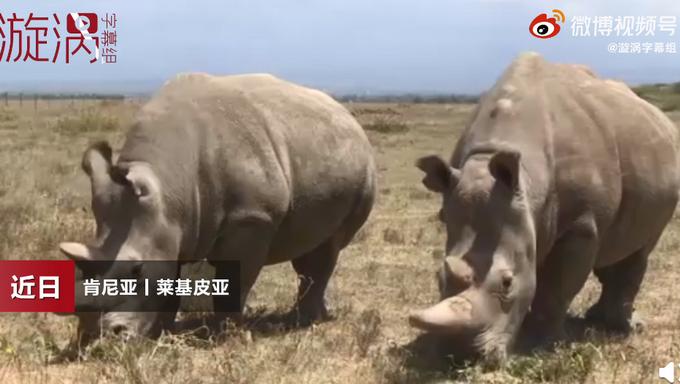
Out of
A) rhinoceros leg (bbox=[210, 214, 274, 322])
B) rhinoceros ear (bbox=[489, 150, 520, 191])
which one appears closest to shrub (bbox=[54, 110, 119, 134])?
rhinoceros leg (bbox=[210, 214, 274, 322])

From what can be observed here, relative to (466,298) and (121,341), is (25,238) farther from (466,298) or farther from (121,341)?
(466,298)

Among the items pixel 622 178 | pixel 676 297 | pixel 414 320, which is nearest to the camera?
pixel 414 320

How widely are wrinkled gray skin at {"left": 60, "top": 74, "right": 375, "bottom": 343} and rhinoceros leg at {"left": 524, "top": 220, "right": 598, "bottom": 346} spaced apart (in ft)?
7.08

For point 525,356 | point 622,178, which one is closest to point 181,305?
point 525,356

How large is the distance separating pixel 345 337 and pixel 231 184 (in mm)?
1502

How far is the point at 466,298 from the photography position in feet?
20.0

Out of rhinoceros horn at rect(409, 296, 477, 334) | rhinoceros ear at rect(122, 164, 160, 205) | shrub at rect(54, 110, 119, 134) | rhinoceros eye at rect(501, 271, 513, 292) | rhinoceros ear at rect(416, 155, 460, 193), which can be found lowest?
shrub at rect(54, 110, 119, 134)

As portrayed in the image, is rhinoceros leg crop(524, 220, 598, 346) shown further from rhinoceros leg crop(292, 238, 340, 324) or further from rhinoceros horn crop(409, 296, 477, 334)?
rhinoceros leg crop(292, 238, 340, 324)

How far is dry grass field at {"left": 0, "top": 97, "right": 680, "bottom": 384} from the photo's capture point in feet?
21.2

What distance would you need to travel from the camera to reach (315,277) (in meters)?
9.31

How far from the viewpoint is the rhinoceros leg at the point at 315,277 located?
901cm

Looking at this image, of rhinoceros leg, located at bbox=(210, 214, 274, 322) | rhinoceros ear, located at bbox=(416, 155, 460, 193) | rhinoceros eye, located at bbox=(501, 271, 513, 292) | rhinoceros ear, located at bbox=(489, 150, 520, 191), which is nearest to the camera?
rhinoceros eye, located at bbox=(501, 271, 513, 292)

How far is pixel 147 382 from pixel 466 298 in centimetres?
200
